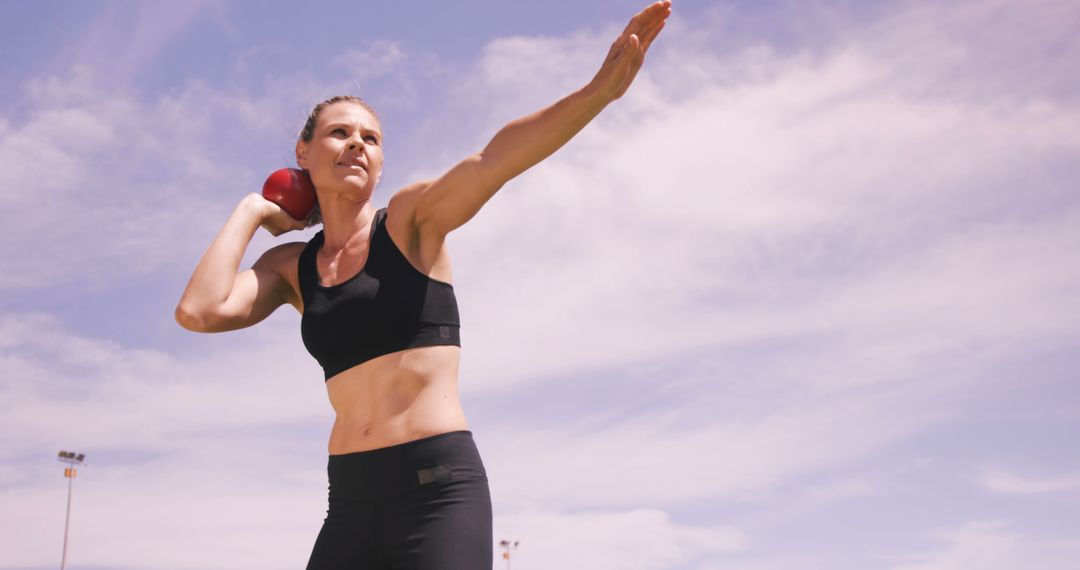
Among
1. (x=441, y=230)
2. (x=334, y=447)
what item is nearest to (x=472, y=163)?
(x=441, y=230)

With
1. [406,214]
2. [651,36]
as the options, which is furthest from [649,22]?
[406,214]

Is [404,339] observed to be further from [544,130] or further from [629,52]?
[629,52]

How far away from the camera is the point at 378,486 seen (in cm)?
412

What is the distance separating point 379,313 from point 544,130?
1.04 m

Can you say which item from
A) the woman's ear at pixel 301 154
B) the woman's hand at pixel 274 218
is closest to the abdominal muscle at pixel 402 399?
the woman's hand at pixel 274 218

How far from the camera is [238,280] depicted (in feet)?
16.1

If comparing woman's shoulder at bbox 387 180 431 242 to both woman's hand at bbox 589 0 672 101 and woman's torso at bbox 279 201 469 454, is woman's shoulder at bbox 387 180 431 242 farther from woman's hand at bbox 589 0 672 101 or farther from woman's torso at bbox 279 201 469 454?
woman's hand at bbox 589 0 672 101

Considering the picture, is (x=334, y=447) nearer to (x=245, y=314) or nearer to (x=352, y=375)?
(x=352, y=375)

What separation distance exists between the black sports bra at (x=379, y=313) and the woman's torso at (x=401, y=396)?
0.15 feet

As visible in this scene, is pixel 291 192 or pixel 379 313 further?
pixel 291 192

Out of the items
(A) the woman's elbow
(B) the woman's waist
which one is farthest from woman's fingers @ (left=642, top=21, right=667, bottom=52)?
(A) the woman's elbow

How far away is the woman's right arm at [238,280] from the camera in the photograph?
15.4ft

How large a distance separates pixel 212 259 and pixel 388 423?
4.27 ft

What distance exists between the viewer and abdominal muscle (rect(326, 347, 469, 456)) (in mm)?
4137
